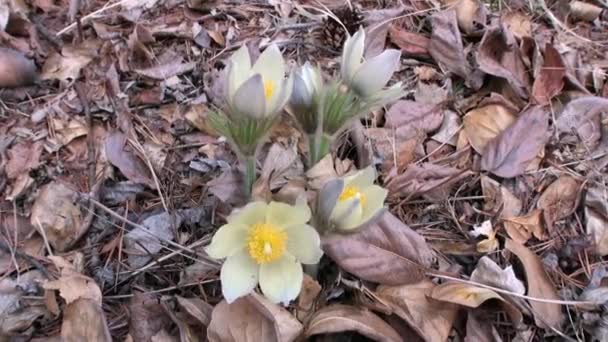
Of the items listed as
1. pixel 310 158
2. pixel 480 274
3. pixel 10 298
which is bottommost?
pixel 10 298

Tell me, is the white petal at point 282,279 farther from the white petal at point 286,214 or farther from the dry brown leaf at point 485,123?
the dry brown leaf at point 485,123

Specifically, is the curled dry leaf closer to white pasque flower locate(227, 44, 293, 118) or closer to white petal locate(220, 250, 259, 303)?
white pasque flower locate(227, 44, 293, 118)

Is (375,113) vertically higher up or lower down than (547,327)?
higher up

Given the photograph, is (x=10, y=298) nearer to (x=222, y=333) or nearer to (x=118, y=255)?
(x=118, y=255)

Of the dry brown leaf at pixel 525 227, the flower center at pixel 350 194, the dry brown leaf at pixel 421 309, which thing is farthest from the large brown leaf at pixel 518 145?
the flower center at pixel 350 194

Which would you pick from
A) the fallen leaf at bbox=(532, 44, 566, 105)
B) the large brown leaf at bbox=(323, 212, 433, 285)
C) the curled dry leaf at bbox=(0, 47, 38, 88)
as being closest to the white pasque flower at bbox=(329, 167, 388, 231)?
the large brown leaf at bbox=(323, 212, 433, 285)

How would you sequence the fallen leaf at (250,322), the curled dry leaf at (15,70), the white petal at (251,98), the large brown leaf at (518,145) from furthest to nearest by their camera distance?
the curled dry leaf at (15,70)
the large brown leaf at (518,145)
the fallen leaf at (250,322)
the white petal at (251,98)

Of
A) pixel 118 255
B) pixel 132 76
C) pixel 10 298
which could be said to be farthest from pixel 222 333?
pixel 132 76
